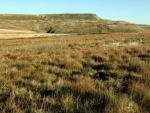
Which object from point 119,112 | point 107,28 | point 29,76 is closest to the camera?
point 119,112

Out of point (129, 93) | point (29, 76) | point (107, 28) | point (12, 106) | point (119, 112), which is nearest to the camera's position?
point (119, 112)

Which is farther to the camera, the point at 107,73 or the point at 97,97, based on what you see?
the point at 107,73

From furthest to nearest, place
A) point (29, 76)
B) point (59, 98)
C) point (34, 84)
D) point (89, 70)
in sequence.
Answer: point (89, 70) → point (29, 76) → point (34, 84) → point (59, 98)

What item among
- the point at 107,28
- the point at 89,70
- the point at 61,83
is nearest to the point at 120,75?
the point at 89,70

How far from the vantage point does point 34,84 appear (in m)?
6.74

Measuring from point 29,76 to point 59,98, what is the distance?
8.82 ft

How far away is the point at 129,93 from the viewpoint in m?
5.95

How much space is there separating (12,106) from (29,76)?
10.1 feet

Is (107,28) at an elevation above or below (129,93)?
below

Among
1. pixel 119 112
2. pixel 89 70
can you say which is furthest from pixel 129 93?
pixel 89 70

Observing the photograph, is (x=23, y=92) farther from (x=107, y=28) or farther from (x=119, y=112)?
(x=107, y=28)

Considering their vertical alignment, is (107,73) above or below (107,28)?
above

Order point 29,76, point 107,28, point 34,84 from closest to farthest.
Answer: point 34,84
point 29,76
point 107,28

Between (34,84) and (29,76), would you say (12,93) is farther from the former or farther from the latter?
(29,76)
